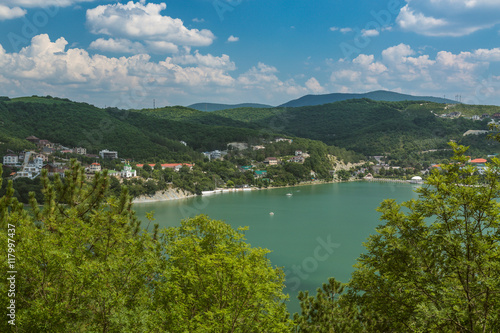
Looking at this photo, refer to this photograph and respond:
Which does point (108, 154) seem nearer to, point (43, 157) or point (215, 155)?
point (43, 157)

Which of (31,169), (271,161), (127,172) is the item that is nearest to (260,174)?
(271,161)

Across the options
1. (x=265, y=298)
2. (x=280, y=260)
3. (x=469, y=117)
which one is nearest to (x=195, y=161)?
(x=280, y=260)

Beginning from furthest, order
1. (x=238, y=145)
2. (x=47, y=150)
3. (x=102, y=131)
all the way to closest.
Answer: (x=238, y=145)
(x=102, y=131)
(x=47, y=150)

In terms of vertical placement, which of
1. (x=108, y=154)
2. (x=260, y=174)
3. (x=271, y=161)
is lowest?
(x=260, y=174)

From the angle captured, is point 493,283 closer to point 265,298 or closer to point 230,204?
point 265,298

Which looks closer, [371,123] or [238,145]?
[238,145]

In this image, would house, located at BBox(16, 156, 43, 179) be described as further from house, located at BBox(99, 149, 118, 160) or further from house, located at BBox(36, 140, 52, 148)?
house, located at BBox(99, 149, 118, 160)

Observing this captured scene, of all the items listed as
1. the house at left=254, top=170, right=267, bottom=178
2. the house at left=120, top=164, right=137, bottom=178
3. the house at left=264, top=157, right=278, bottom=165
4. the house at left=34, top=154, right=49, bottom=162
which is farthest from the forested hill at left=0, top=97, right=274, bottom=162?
the house at left=120, top=164, right=137, bottom=178
